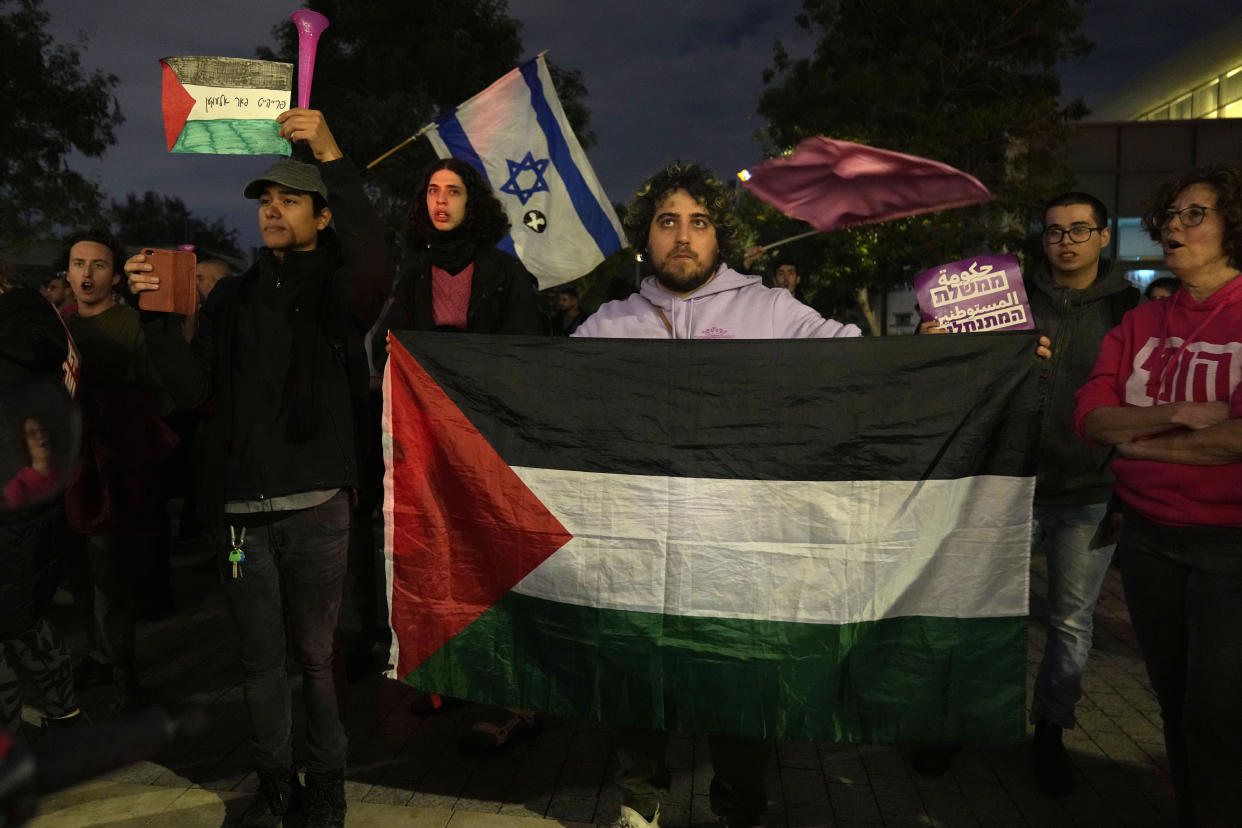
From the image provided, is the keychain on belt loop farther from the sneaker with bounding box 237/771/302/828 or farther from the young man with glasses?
the young man with glasses

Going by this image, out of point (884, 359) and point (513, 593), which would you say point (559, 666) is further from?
point (884, 359)

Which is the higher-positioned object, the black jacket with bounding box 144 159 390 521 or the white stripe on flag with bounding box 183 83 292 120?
the white stripe on flag with bounding box 183 83 292 120

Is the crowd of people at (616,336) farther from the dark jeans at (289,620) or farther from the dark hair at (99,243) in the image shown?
the dark hair at (99,243)

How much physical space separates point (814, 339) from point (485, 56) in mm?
24410

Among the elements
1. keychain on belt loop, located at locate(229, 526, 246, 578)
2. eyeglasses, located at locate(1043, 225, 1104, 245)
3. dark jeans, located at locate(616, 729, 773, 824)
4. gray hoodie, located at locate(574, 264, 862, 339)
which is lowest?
dark jeans, located at locate(616, 729, 773, 824)

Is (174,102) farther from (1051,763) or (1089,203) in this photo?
A: (1051,763)

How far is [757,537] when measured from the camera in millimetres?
2781

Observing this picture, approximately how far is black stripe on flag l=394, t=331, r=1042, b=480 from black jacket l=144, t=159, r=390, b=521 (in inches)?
25.6

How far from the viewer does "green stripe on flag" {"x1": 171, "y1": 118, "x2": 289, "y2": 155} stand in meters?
2.64

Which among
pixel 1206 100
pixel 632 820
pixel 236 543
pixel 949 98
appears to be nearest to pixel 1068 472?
pixel 632 820

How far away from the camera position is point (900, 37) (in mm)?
20312

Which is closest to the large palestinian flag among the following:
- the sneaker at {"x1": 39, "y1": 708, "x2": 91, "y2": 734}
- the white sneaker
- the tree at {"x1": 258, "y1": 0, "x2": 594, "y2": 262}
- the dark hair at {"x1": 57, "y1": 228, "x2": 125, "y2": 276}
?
the white sneaker

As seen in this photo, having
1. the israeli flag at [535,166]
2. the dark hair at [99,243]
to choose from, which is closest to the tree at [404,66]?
the israeli flag at [535,166]

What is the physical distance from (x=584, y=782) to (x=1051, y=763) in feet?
5.69
